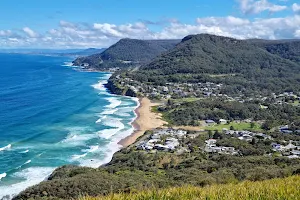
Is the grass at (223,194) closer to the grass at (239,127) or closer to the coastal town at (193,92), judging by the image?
the grass at (239,127)

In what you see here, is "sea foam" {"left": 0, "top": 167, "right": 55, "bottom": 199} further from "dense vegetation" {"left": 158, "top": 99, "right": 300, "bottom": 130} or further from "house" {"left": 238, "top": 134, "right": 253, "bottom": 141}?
"dense vegetation" {"left": 158, "top": 99, "right": 300, "bottom": 130}

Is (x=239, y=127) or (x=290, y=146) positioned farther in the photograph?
(x=239, y=127)

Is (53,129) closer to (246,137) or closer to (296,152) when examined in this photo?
(246,137)

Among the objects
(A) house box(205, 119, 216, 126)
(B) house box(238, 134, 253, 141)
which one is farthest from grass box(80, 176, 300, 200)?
(A) house box(205, 119, 216, 126)

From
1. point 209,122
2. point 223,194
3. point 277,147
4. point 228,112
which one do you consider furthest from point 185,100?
point 223,194

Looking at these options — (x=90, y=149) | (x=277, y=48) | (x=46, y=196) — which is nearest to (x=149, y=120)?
(x=90, y=149)
